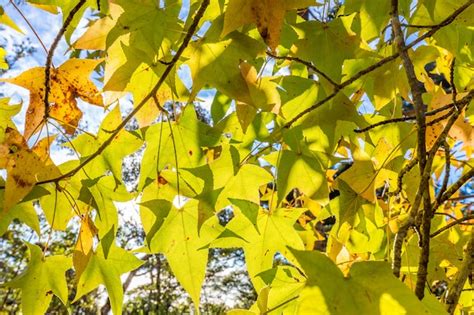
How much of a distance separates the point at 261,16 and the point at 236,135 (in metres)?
0.26

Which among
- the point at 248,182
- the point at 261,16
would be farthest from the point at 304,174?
the point at 261,16

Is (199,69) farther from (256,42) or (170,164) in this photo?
(170,164)

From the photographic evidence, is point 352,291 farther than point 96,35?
No

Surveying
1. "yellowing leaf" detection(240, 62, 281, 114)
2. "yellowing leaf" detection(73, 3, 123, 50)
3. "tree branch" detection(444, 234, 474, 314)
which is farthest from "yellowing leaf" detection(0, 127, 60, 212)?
"tree branch" detection(444, 234, 474, 314)

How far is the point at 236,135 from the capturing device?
0.61 metres

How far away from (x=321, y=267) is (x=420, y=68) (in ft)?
1.37

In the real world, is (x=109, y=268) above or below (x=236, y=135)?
below

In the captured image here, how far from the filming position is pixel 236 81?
43cm

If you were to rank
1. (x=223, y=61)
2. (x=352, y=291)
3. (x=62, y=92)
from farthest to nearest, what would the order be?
(x=62, y=92)
(x=223, y=61)
(x=352, y=291)

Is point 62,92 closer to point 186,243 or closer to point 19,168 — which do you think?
point 19,168

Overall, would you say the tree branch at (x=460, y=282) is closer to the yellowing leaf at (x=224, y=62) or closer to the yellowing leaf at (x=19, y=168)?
the yellowing leaf at (x=224, y=62)

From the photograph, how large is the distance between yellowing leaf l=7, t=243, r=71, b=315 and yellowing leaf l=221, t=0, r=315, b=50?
0.42 m

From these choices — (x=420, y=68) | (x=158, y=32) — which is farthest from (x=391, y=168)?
(x=158, y=32)

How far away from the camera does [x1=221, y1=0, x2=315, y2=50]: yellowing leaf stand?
37 centimetres
